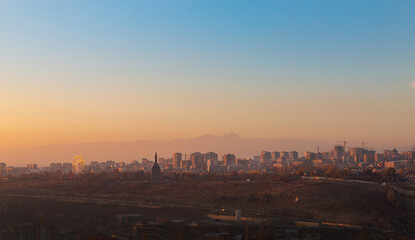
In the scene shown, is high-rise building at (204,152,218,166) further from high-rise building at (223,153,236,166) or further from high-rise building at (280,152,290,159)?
high-rise building at (280,152,290,159)

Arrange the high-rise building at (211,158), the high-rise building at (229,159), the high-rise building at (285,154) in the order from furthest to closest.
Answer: the high-rise building at (285,154), the high-rise building at (229,159), the high-rise building at (211,158)

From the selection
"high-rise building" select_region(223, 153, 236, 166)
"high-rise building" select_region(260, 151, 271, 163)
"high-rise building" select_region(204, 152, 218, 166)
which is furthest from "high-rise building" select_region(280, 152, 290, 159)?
"high-rise building" select_region(204, 152, 218, 166)

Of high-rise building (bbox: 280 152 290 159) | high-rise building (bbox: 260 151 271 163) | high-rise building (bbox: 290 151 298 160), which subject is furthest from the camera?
high-rise building (bbox: 260 151 271 163)

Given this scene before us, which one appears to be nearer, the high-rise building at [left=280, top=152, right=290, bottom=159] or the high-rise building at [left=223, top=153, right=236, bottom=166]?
the high-rise building at [left=223, top=153, right=236, bottom=166]

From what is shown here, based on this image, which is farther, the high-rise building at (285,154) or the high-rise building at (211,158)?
the high-rise building at (285,154)

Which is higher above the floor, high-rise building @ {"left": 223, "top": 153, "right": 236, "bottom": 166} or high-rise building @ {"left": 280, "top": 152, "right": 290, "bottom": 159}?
high-rise building @ {"left": 280, "top": 152, "right": 290, "bottom": 159}

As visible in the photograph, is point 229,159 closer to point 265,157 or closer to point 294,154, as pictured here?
point 265,157

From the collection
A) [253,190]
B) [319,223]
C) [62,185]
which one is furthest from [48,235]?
[62,185]

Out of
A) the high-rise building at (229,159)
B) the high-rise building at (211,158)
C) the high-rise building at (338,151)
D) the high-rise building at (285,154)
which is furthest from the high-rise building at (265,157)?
the high-rise building at (338,151)

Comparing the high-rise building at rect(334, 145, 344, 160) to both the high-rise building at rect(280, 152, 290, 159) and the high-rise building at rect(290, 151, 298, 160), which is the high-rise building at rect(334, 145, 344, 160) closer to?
the high-rise building at rect(290, 151, 298, 160)

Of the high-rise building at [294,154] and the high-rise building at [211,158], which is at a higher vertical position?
the high-rise building at [294,154]

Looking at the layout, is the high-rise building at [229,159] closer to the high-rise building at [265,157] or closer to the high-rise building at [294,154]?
the high-rise building at [265,157]

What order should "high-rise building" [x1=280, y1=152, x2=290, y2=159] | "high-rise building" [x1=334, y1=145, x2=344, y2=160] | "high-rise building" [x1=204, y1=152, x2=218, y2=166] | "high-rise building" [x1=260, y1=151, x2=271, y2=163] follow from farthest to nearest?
"high-rise building" [x1=260, y1=151, x2=271, y2=163]
"high-rise building" [x1=280, y1=152, x2=290, y2=159]
"high-rise building" [x1=204, y1=152, x2=218, y2=166]
"high-rise building" [x1=334, y1=145, x2=344, y2=160]

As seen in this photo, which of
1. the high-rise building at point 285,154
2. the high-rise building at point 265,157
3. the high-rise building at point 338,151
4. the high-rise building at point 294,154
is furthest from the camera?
the high-rise building at point 265,157
